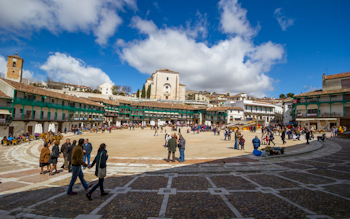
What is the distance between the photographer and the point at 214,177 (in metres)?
7.20

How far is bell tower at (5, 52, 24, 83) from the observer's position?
43594mm

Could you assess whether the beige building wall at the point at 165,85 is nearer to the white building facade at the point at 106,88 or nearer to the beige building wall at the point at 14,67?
the white building facade at the point at 106,88

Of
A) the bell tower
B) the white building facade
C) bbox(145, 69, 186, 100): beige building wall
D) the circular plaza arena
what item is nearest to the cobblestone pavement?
the circular plaza arena

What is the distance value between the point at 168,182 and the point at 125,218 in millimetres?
2729

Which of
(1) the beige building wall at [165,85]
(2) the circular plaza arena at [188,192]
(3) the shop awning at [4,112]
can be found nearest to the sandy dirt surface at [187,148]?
(2) the circular plaza arena at [188,192]

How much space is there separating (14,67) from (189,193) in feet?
193

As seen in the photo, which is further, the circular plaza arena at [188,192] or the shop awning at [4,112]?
the shop awning at [4,112]

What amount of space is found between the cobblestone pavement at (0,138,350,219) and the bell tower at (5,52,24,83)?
1943 inches

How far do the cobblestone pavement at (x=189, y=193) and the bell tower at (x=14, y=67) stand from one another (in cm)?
4936

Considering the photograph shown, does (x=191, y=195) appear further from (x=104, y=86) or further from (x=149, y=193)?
(x=104, y=86)

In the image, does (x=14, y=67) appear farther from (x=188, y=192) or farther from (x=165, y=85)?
(x=188, y=192)

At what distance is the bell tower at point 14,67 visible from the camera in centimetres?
4359

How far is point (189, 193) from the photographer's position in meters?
5.51

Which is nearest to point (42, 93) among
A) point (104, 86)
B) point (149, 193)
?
point (149, 193)
